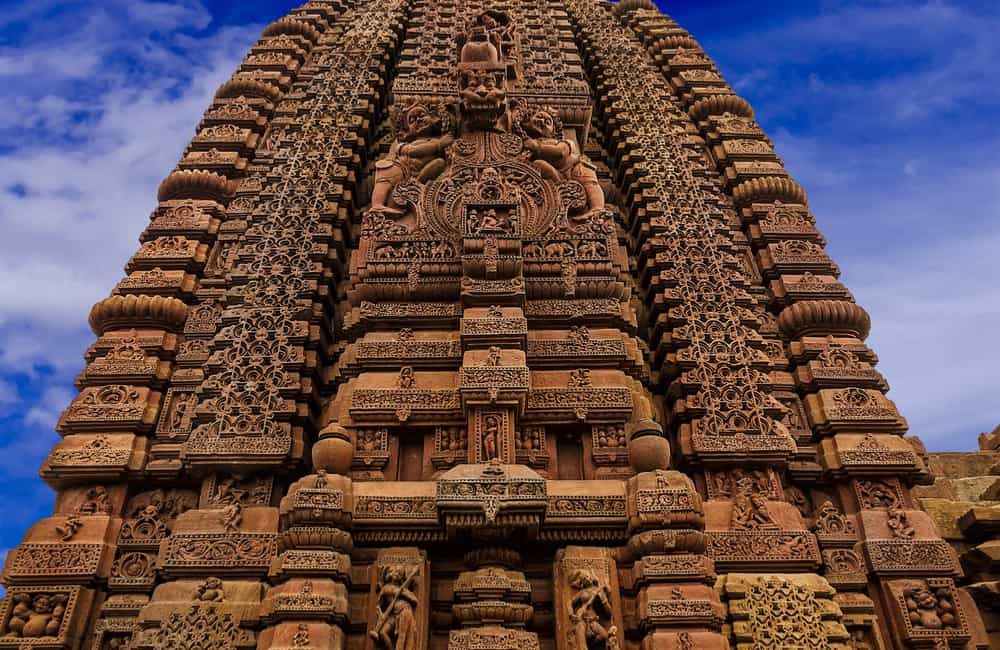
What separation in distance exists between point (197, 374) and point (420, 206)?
3.54m

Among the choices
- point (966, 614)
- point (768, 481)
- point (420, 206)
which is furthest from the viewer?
point (420, 206)

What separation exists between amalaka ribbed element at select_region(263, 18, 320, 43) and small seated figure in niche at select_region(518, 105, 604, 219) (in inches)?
295

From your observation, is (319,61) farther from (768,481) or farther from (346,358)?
(768,481)

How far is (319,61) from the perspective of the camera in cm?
1320

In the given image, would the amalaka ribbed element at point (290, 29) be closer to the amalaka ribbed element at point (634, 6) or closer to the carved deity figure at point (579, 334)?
the amalaka ribbed element at point (634, 6)

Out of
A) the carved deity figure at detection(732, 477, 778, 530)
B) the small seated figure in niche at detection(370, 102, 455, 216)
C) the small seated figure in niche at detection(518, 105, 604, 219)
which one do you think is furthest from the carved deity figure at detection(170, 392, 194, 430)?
the carved deity figure at detection(732, 477, 778, 530)

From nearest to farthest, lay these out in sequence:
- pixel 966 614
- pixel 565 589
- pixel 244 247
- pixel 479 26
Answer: pixel 565 589 < pixel 966 614 < pixel 244 247 < pixel 479 26

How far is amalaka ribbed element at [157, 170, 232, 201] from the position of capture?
10406 mm

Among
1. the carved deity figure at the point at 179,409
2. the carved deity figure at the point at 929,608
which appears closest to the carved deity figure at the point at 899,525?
the carved deity figure at the point at 929,608

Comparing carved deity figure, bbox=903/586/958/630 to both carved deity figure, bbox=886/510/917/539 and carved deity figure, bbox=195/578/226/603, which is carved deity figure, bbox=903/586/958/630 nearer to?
carved deity figure, bbox=886/510/917/539

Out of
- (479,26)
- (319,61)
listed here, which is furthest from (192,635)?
(319,61)

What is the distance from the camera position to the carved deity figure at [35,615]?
620 cm

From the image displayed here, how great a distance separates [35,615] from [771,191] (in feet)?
36.7

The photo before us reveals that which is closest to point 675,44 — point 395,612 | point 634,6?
point 634,6
